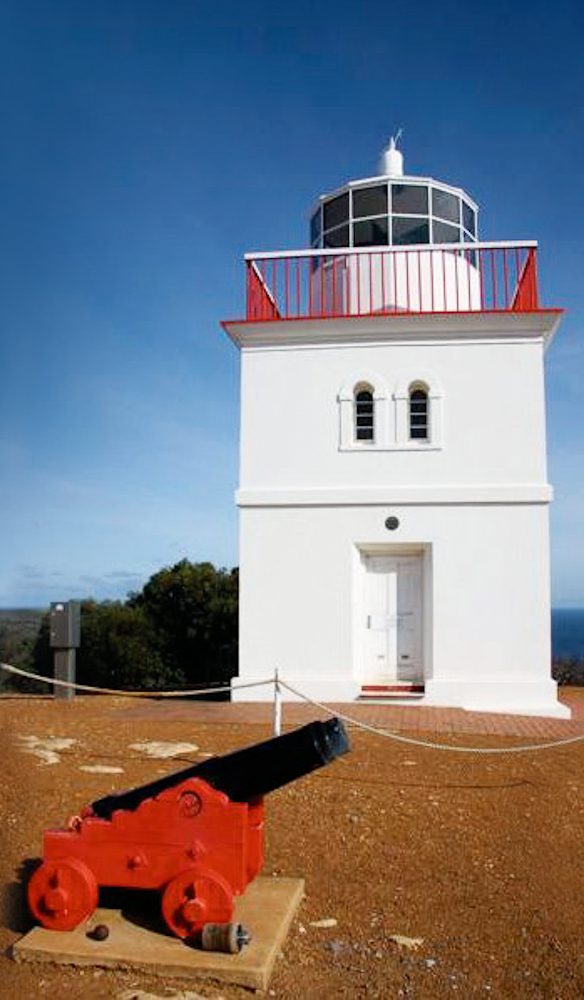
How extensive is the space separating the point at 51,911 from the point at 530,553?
9.39m

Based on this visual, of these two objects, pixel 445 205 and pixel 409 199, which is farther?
pixel 445 205

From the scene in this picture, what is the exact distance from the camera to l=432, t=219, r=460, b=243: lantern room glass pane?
590 inches

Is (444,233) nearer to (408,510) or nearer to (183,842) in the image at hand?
(408,510)

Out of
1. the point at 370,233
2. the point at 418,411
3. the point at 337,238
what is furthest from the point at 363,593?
the point at 337,238

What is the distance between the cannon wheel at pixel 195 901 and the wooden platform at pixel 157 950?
114 mm

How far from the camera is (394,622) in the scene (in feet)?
44.7

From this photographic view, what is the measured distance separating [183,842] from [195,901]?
0.96ft

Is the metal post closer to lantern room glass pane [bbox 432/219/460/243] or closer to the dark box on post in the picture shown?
the dark box on post

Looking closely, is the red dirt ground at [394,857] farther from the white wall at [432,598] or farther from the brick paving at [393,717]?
the white wall at [432,598]

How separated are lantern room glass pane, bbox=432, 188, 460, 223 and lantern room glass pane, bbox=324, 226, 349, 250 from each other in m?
1.41

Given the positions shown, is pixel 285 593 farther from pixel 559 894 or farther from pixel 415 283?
pixel 559 894

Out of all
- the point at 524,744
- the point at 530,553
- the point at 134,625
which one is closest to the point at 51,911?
the point at 524,744

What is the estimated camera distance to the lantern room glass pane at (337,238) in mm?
15338

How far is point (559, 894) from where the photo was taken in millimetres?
6008
